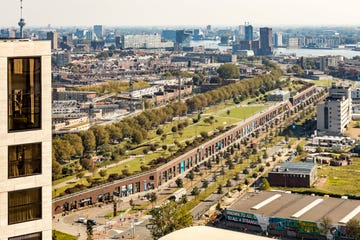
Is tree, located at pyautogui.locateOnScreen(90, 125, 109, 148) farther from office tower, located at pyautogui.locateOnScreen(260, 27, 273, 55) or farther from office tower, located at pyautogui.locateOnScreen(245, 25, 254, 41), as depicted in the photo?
office tower, located at pyautogui.locateOnScreen(245, 25, 254, 41)

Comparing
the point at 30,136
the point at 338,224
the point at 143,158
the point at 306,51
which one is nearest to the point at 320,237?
the point at 338,224

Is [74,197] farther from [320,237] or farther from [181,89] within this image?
[181,89]

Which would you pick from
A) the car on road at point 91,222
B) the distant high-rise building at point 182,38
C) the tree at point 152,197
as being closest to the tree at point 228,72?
the tree at point 152,197

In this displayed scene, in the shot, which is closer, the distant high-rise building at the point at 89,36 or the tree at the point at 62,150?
the tree at the point at 62,150

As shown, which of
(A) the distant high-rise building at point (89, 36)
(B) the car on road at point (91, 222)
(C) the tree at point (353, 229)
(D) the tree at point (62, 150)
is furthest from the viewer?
(A) the distant high-rise building at point (89, 36)

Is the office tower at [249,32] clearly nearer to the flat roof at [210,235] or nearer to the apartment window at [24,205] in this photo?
the flat roof at [210,235]

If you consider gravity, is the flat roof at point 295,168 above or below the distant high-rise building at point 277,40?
below

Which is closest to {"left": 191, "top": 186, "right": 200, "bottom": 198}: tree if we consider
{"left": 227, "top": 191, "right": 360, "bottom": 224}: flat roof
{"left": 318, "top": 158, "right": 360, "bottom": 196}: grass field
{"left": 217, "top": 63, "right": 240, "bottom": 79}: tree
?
{"left": 227, "top": 191, "right": 360, "bottom": 224}: flat roof
